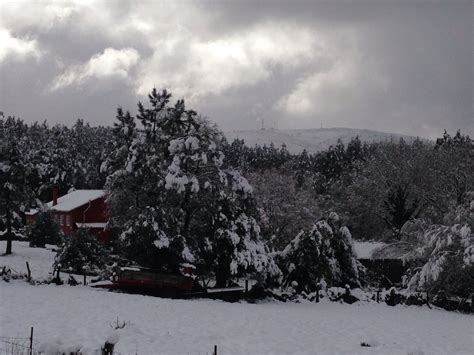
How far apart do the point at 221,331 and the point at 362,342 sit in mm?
4448

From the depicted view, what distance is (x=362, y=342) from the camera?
15.4 metres

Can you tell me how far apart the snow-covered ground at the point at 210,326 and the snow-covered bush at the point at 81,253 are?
200 inches

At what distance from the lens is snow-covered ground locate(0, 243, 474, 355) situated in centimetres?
1389

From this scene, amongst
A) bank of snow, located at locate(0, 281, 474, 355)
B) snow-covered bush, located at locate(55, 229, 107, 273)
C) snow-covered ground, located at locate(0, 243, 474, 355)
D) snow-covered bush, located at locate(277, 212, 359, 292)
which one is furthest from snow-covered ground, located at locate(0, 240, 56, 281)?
snow-covered bush, located at locate(277, 212, 359, 292)

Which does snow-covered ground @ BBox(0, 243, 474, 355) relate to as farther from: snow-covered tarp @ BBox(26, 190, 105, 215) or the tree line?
snow-covered tarp @ BBox(26, 190, 105, 215)

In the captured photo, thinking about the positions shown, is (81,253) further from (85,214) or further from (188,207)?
(85,214)

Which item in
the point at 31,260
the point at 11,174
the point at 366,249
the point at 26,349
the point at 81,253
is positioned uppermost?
the point at 11,174

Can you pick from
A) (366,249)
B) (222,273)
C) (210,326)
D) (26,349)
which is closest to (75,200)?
(222,273)

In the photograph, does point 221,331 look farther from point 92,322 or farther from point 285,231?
point 285,231

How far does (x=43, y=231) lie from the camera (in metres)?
46.8

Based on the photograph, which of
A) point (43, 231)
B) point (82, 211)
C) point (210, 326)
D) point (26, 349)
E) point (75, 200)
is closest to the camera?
point (26, 349)

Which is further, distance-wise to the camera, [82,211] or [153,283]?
[82,211]

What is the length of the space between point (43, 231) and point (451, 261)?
117 ft

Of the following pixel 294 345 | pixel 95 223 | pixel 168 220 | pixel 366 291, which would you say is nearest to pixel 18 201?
pixel 168 220
